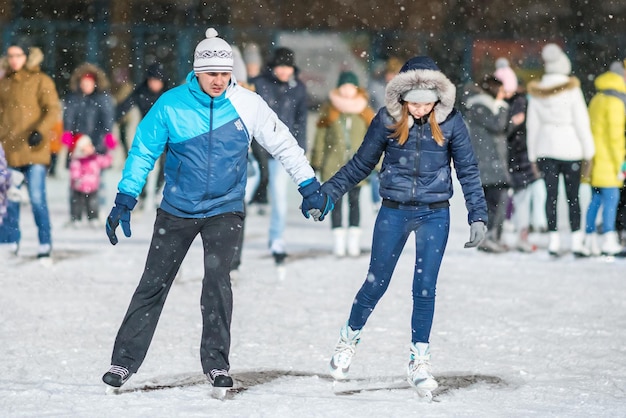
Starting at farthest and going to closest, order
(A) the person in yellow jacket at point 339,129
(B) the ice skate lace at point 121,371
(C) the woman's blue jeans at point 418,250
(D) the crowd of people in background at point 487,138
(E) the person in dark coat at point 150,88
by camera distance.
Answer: (E) the person in dark coat at point 150,88 < (A) the person in yellow jacket at point 339,129 < (D) the crowd of people in background at point 487,138 < (C) the woman's blue jeans at point 418,250 < (B) the ice skate lace at point 121,371

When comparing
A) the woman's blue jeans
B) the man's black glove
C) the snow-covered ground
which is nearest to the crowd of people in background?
the man's black glove

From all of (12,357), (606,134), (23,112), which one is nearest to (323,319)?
(12,357)

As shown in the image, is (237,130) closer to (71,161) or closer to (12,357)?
(12,357)

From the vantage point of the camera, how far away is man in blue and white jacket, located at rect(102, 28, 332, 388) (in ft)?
17.7

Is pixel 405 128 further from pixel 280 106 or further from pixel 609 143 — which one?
pixel 609 143

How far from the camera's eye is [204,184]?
5445 mm

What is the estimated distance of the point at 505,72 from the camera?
37.3ft

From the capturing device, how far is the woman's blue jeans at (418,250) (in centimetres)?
573

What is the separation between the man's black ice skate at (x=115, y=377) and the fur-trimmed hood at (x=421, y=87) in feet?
5.53

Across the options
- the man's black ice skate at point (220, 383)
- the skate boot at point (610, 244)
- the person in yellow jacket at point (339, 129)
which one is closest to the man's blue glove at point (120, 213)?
the man's black ice skate at point (220, 383)

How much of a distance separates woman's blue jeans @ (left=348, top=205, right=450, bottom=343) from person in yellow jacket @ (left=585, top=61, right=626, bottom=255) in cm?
518

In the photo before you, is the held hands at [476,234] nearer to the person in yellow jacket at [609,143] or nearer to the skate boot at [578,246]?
the person in yellow jacket at [609,143]

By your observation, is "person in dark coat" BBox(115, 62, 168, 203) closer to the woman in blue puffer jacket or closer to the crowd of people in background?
the crowd of people in background

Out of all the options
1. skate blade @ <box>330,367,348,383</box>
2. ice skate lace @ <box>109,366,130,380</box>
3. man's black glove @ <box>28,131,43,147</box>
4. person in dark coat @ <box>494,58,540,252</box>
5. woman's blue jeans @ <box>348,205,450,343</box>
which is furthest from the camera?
person in dark coat @ <box>494,58,540,252</box>
